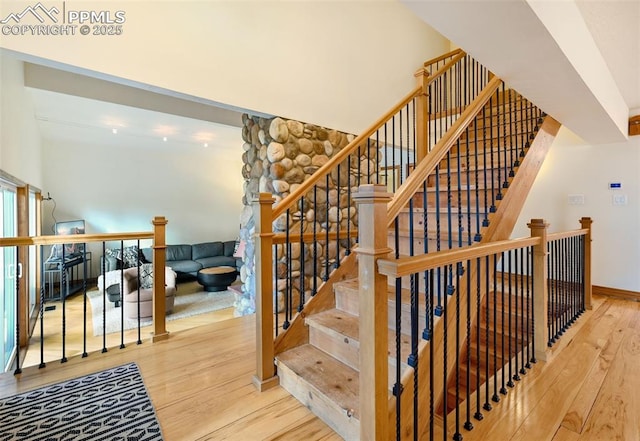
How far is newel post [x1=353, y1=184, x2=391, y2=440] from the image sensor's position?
3.66 feet

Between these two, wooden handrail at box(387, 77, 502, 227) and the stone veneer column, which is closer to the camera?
wooden handrail at box(387, 77, 502, 227)

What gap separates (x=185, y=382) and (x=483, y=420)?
5.66ft

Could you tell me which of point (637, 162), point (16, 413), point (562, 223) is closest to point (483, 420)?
point (16, 413)

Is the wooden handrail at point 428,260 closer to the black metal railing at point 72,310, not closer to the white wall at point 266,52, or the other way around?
the black metal railing at point 72,310

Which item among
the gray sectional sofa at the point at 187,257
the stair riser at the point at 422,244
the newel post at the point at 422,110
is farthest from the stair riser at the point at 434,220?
the gray sectional sofa at the point at 187,257

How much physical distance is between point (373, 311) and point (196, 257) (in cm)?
682

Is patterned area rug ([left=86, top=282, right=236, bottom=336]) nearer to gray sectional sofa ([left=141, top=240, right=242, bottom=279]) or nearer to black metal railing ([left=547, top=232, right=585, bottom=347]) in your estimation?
gray sectional sofa ([left=141, top=240, right=242, bottom=279])

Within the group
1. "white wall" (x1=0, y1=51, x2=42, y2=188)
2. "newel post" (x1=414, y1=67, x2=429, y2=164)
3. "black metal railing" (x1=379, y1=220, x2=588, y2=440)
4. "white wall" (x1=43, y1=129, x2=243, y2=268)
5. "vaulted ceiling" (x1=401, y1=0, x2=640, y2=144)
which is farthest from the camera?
"white wall" (x1=43, y1=129, x2=243, y2=268)

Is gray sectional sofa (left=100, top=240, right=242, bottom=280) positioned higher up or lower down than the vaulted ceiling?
lower down

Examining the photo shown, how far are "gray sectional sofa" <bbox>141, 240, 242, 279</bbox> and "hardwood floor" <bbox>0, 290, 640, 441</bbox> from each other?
14.1 feet

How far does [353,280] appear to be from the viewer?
240 centimetres

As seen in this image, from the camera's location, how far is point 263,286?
5.94ft

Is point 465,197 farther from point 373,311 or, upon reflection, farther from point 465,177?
point 373,311

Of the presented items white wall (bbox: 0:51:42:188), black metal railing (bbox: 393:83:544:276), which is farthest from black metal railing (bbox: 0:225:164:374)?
black metal railing (bbox: 393:83:544:276)
